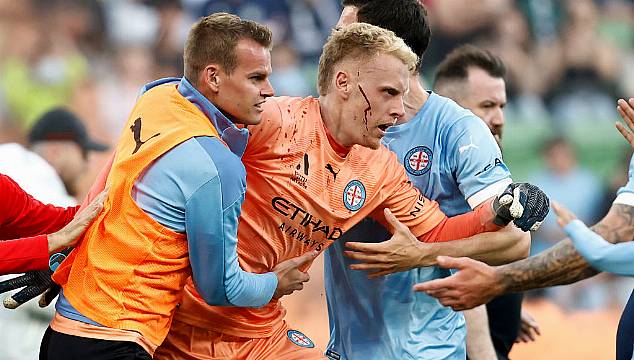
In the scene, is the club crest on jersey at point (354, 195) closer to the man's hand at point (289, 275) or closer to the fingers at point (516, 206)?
the man's hand at point (289, 275)

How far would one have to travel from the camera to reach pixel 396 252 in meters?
4.63

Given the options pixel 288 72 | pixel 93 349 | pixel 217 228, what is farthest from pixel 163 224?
pixel 288 72

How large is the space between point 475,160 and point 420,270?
0.59 meters

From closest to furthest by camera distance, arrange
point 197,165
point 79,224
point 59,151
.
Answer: point 197,165
point 79,224
point 59,151

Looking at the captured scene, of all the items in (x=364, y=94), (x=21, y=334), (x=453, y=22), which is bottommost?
(x=21, y=334)

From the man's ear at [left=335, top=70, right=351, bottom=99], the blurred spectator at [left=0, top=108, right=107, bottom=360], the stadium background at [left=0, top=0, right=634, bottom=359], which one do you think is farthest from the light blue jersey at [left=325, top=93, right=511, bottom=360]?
the stadium background at [left=0, top=0, right=634, bottom=359]

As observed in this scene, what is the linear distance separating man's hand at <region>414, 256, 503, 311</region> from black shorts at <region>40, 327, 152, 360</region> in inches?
42.3

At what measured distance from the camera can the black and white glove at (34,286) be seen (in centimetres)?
447

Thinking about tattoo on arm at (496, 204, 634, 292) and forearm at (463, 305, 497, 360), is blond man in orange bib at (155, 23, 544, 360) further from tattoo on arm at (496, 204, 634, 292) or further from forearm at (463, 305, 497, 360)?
forearm at (463, 305, 497, 360)

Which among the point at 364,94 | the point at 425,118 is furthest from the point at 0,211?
the point at 425,118

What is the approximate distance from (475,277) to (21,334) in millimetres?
2850

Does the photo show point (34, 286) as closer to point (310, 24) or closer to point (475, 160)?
point (475, 160)

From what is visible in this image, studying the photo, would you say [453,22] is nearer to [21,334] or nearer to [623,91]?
[623,91]

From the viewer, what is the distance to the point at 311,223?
460 cm
